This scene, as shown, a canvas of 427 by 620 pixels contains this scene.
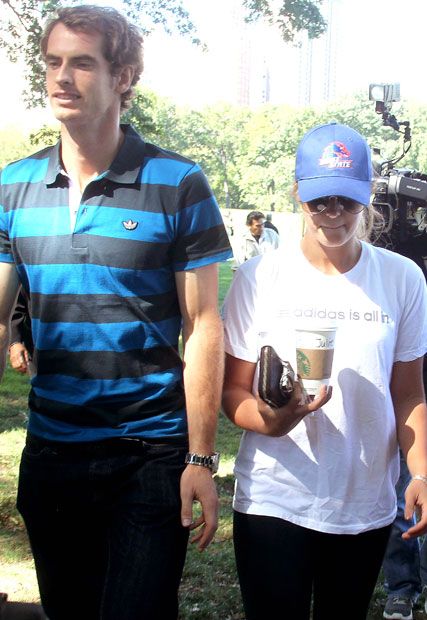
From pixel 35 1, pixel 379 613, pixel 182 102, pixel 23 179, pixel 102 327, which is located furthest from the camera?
pixel 182 102

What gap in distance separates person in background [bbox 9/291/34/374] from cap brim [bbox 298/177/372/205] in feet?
3.12

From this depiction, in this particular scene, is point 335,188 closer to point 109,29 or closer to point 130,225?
point 130,225

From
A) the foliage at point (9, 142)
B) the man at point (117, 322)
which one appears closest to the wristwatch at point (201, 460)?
the man at point (117, 322)

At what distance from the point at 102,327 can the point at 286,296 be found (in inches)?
19.4

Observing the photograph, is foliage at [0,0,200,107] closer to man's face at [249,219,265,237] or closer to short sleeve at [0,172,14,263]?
man's face at [249,219,265,237]

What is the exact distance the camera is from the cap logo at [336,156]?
6.73 feet

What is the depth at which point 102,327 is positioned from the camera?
1.97 m

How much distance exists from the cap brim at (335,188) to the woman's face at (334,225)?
0.03 m

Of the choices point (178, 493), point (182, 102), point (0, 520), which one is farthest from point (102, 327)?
point (182, 102)

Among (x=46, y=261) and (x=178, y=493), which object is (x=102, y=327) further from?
(x=178, y=493)

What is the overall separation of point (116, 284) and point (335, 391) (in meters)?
0.63

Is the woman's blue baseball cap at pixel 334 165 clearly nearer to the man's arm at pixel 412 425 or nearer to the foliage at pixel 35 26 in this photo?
the man's arm at pixel 412 425

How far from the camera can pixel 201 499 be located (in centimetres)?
197

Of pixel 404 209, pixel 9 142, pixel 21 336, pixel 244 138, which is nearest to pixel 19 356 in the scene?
pixel 21 336
